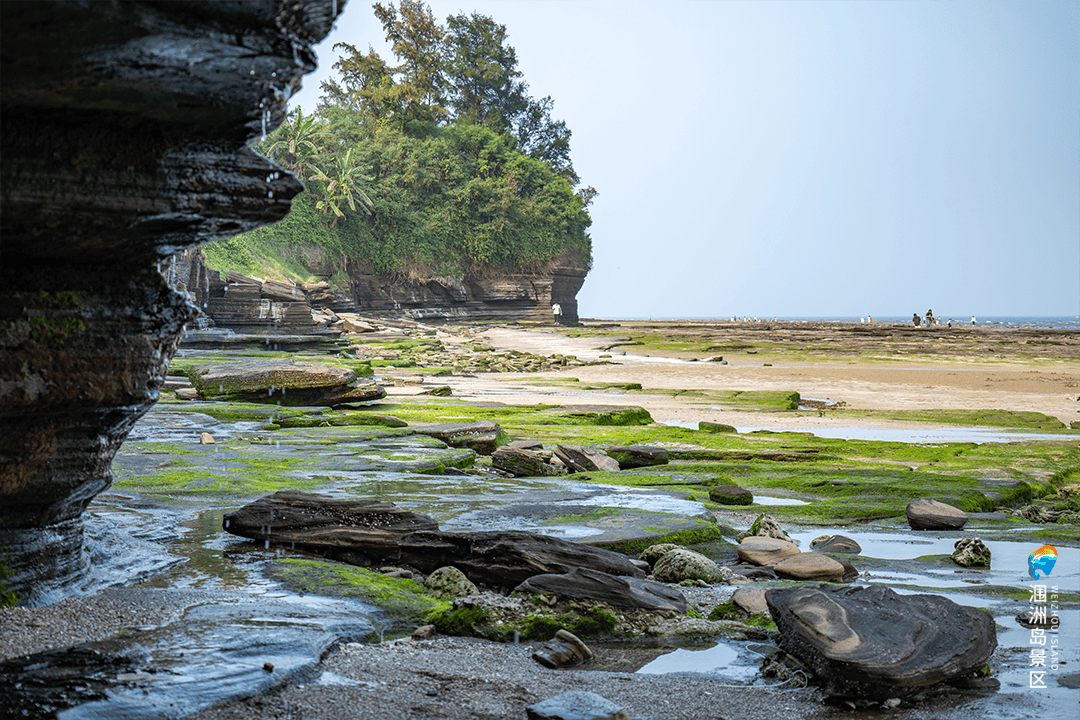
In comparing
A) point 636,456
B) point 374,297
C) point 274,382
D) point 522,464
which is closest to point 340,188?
point 374,297

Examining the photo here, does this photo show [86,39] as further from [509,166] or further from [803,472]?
[509,166]

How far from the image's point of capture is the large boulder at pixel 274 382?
42.0ft

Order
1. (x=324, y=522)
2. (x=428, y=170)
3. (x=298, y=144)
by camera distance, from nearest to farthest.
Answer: (x=324, y=522) < (x=298, y=144) < (x=428, y=170)

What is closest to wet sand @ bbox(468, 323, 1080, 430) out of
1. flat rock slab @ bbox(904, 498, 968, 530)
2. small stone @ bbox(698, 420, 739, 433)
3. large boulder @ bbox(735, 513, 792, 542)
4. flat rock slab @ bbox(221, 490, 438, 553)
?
small stone @ bbox(698, 420, 739, 433)

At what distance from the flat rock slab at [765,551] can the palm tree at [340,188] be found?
45.0 meters

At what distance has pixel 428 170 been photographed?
56750 millimetres

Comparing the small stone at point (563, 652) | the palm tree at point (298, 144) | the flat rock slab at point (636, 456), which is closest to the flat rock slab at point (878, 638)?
the small stone at point (563, 652)

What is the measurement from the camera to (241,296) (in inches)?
1017

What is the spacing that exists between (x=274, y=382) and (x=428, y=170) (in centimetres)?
4606

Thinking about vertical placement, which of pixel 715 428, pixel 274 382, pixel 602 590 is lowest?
pixel 715 428

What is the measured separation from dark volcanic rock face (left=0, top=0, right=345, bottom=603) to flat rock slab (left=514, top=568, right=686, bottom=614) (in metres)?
1.99

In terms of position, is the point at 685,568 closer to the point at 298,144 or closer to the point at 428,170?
the point at 298,144

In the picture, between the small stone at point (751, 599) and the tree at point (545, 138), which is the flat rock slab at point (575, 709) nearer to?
the small stone at point (751, 599)

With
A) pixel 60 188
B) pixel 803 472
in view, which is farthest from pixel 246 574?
pixel 803 472
